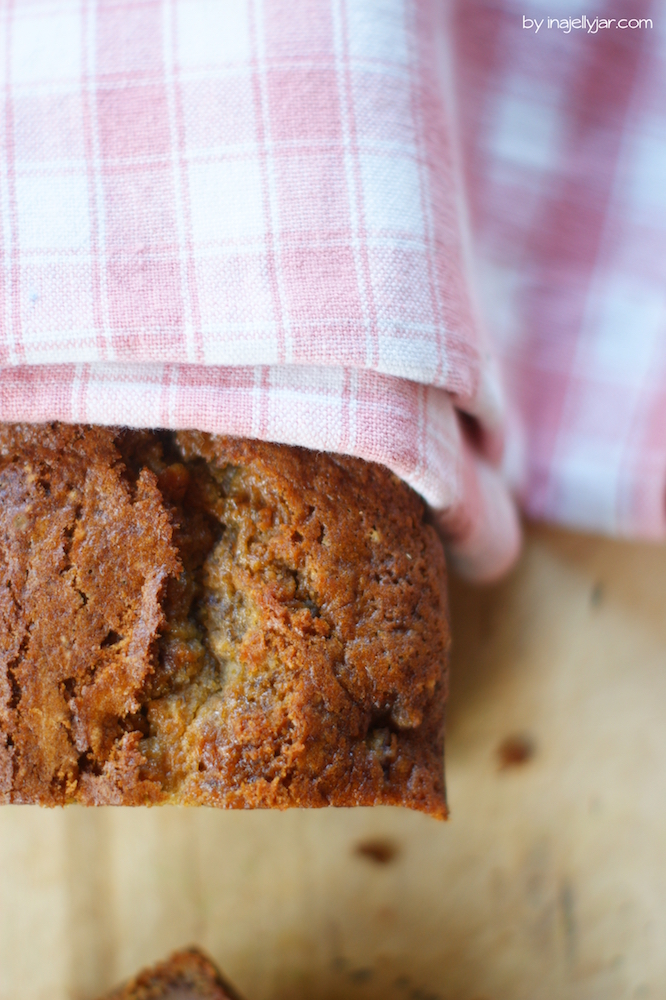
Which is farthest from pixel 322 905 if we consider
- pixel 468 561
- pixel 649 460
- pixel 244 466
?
pixel 649 460

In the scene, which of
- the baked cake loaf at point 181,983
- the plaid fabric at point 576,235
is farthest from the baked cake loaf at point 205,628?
the plaid fabric at point 576,235

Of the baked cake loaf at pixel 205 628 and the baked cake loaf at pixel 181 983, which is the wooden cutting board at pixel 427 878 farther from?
the baked cake loaf at pixel 205 628

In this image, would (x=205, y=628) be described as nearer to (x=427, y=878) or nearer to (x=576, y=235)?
(x=427, y=878)

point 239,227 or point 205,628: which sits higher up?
point 239,227

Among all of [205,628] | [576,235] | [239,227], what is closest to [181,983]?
[205,628]

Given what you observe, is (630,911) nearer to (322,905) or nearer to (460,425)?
(322,905)

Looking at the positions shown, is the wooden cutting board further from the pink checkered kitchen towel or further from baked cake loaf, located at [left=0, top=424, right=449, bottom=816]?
the pink checkered kitchen towel
